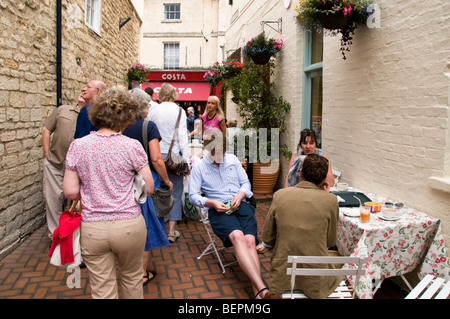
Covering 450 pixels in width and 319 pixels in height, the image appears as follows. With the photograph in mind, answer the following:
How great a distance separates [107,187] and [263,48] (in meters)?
5.56

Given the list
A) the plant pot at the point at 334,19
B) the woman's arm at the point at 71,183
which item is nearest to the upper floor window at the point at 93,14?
the plant pot at the point at 334,19

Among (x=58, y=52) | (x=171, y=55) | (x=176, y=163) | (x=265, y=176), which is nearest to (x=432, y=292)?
(x=176, y=163)

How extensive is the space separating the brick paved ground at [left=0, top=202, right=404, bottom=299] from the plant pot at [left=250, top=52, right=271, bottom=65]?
4.16 m

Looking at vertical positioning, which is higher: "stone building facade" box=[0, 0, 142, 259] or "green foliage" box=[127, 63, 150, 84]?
"green foliage" box=[127, 63, 150, 84]

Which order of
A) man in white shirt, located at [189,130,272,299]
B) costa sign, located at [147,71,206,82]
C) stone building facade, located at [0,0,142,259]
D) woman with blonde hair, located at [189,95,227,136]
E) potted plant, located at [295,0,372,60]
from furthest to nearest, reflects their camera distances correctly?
costa sign, located at [147,71,206,82] < woman with blonde hair, located at [189,95,227,136] < stone building facade, located at [0,0,142,259] < potted plant, located at [295,0,372,60] < man in white shirt, located at [189,130,272,299]

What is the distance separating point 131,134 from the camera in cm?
302

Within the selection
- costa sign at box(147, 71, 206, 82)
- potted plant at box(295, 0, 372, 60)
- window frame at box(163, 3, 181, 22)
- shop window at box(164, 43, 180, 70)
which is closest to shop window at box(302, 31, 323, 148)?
potted plant at box(295, 0, 372, 60)

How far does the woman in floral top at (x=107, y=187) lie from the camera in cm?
220

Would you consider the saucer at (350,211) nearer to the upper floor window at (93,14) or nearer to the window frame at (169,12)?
the upper floor window at (93,14)

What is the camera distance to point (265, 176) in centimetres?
701

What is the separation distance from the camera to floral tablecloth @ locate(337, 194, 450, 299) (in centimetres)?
307

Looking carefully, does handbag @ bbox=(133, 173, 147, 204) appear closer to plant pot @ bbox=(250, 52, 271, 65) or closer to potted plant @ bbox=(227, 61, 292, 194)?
potted plant @ bbox=(227, 61, 292, 194)

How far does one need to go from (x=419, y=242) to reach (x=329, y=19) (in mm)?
2525

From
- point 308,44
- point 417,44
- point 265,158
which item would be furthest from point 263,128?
point 417,44
